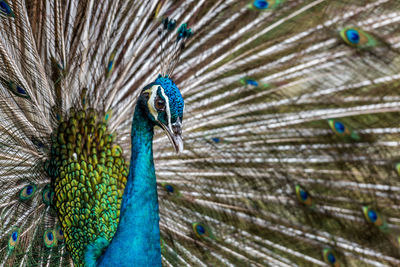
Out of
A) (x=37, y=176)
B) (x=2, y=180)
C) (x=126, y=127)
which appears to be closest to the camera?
(x=2, y=180)

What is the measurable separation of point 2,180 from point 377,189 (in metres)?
1.28

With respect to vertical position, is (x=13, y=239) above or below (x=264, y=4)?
below

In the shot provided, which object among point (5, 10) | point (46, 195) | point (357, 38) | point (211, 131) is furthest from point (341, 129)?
point (5, 10)

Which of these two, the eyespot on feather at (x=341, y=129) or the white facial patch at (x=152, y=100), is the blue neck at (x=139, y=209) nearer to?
the white facial patch at (x=152, y=100)

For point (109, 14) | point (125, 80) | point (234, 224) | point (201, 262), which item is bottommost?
point (201, 262)

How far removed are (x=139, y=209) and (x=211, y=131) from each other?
55 centimetres

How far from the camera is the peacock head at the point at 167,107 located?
56.6 inches

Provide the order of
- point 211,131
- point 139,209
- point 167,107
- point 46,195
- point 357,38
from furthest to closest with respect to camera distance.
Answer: point 211,131, point 46,195, point 357,38, point 139,209, point 167,107

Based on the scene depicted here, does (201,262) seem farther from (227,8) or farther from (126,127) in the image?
(227,8)

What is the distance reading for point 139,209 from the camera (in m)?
1.62

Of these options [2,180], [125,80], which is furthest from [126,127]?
[2,180]

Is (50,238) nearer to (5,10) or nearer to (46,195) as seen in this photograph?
(46,195)

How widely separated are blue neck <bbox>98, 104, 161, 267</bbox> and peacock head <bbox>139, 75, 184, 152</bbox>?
0.10 m

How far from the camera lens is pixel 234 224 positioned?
210 centimetres
